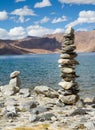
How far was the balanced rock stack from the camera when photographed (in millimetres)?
23812

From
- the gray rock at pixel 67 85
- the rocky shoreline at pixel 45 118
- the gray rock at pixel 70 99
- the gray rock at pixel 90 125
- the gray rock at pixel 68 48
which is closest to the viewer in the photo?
the gray rock at pixel 90 125

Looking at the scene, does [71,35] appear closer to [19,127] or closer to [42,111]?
[42,111]

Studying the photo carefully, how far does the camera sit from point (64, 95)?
24.0 metres

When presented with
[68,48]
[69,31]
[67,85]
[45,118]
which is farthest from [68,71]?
[45,118]

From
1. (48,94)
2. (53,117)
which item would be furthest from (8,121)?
(48,94)

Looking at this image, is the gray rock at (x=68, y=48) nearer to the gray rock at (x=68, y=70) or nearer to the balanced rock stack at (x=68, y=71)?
the balanced rock stack at (x=68, y=71)

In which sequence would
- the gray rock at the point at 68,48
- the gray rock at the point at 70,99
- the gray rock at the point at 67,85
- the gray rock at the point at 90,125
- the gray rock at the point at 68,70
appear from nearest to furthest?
the gray rock at the point at 90,125
the gray rock at the point at 70,99
the gray rock at the point at 67,85
the gray rock at the point at 68,70
the gray rock at the point at 68,48

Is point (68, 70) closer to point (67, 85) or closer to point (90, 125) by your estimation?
point (67, 85)

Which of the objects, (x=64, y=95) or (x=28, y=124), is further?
(x=64, y=95)

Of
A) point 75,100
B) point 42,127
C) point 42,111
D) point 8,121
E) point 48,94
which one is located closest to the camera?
point 42,127

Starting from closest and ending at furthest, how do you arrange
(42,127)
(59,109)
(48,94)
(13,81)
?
1. (42,127)
2. (59,109)
3. (48,94)
4. (13,81)

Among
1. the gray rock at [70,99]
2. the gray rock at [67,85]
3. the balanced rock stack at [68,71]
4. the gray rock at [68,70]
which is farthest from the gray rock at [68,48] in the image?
the gray rock at [70,99]

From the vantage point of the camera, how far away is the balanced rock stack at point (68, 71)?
23812 mm

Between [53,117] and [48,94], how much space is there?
12237 millimetres
